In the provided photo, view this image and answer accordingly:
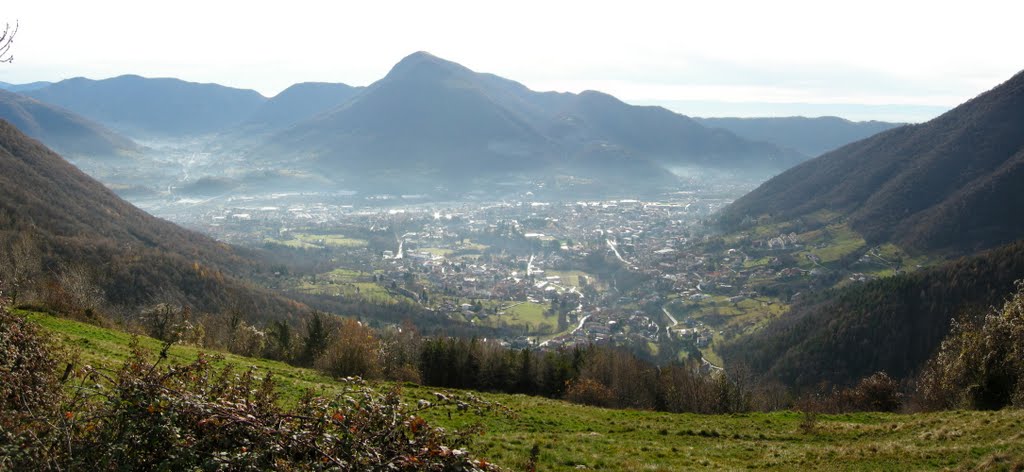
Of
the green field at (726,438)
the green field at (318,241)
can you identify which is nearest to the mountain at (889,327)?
the green field at (726,438)

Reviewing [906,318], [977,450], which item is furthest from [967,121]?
[977,450]

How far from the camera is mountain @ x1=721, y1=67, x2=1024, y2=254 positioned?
117m

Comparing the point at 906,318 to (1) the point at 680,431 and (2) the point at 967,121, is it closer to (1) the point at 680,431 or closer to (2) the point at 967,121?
(1) the point at 680,431

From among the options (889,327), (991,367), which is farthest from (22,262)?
(889,327)

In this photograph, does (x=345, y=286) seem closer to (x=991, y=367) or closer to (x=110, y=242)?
(x=110, y=242)

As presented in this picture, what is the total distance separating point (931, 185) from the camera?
140 metres

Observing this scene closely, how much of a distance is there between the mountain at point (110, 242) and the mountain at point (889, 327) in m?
72.2

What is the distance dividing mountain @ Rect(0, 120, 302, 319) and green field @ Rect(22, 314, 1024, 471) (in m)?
43.3

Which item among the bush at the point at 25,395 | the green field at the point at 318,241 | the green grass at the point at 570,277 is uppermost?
the bush at the point at 25,395

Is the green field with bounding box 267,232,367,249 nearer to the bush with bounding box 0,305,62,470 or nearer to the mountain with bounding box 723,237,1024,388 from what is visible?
the mountain with bounding box 723,237,1024,388

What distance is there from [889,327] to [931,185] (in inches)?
3744

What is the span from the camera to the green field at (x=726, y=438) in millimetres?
13078

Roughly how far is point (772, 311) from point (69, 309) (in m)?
106

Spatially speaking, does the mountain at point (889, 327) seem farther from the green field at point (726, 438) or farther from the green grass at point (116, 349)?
the green grass at point (116, 349)
